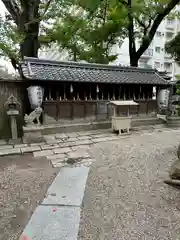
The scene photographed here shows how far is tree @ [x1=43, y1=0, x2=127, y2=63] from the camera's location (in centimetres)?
1189

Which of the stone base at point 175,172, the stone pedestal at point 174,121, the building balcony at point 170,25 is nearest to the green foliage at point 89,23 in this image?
the stone pedestal at point 174,121

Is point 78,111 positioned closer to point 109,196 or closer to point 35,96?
point 35,96

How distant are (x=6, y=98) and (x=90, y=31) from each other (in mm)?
8189

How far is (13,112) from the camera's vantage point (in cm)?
639

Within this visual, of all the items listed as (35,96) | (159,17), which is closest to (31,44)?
(35,96)

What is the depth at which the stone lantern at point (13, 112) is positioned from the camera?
6.41m

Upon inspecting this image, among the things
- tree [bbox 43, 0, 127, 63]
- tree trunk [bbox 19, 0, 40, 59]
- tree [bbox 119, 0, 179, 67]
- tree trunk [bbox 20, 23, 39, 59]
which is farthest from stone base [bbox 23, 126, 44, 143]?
tree [bbox 119, 0, 179, 67]

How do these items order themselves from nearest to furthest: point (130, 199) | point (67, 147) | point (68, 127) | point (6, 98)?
point (130, 199)
point (67, 147)
point (6, 98)
point (68, 127)

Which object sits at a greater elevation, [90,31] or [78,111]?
[90,31]

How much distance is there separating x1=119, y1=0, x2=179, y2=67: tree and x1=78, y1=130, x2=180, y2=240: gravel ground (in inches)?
334

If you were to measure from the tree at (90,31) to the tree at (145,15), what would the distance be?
1.96 ft

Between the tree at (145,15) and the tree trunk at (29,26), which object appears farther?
the tree at (145,15)

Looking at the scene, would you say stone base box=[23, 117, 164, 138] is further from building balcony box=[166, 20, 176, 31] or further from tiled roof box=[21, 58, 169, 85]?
building balcony box=[166, 20, 176, 31]

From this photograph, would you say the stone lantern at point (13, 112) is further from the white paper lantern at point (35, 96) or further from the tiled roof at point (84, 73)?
the tiled roof at point (84, 73)
